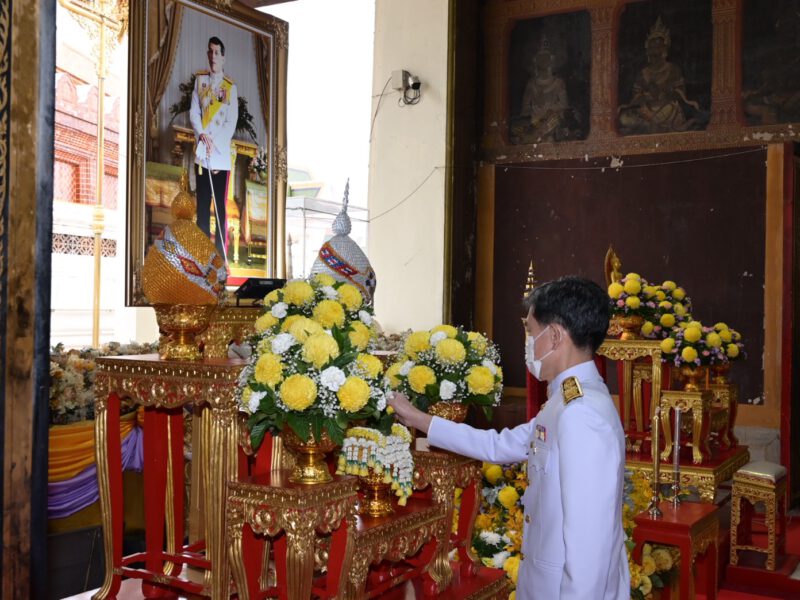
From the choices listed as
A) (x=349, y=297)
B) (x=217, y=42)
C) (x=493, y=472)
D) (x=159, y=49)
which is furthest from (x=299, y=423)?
(x=217, y=42)

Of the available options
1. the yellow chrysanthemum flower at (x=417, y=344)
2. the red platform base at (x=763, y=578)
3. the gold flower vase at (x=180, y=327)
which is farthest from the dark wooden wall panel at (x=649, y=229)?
the gold flower vase at (x=180, y=327)

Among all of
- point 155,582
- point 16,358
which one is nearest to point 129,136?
point 155,582

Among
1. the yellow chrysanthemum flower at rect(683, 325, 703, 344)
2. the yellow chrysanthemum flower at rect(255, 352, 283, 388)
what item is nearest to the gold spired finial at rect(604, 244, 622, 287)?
the yellow chrysanthemum flower at rect(683, 325, 703, 344)

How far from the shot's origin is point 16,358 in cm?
171

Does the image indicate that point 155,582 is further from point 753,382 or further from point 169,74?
point 753,382

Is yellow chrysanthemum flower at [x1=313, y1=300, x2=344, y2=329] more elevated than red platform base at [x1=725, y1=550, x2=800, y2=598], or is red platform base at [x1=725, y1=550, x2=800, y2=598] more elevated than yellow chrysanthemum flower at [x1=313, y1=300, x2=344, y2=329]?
yellow chrysanthemum flower at [x1=313, y1=300, x2=344, y2=329]

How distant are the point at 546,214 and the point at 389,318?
2013 mm

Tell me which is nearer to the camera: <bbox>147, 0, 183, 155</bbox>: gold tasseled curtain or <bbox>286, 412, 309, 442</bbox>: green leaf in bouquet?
<bbox>286, 412, 309, 442</bbox>: green leaf in bouquet

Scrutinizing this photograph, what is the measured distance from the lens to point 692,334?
19.2 ft

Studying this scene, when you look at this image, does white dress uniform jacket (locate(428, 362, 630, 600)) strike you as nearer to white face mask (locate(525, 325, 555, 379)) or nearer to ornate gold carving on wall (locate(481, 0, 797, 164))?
white face mask (locate(525, 325, 555, 379))

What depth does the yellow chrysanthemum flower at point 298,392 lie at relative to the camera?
2.41 m

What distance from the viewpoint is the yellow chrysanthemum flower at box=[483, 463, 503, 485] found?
433 centimetres

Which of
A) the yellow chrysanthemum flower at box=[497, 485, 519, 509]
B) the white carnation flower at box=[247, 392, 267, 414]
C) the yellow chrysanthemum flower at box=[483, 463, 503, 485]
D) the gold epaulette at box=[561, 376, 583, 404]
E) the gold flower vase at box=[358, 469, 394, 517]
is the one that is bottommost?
the yellow chrysanthemum flower at box=[497, 485, 519, 509]

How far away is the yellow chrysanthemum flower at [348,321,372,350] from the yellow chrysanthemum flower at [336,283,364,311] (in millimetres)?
186
